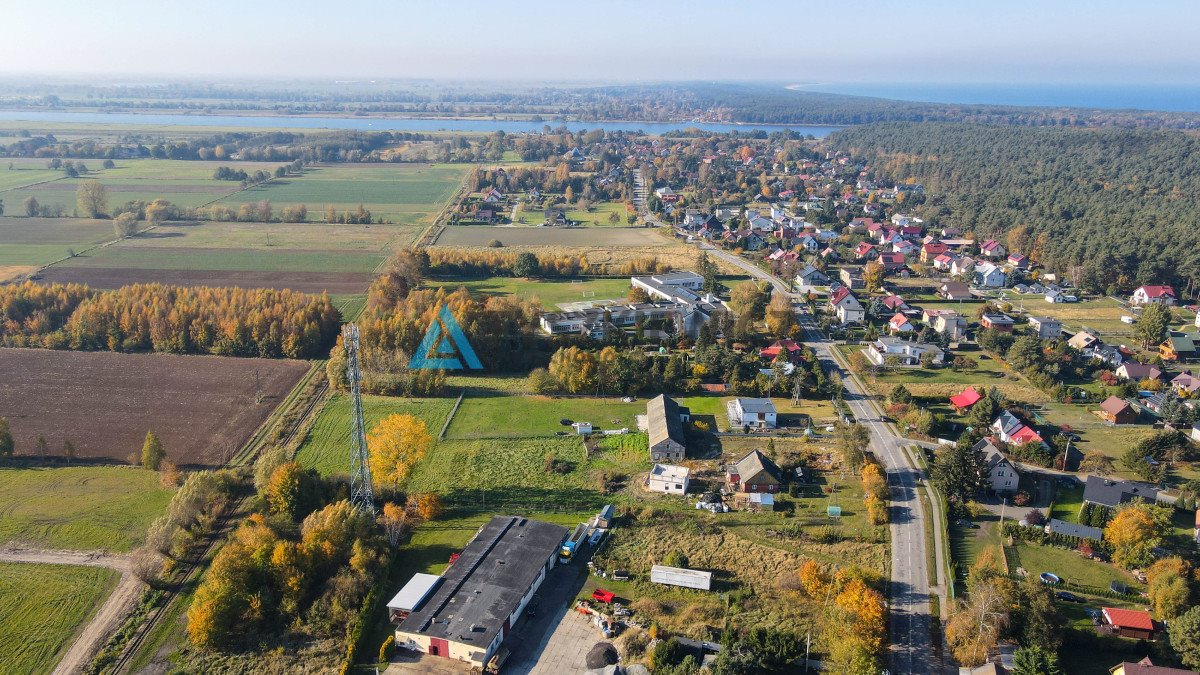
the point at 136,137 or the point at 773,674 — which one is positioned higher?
the point at 136,137

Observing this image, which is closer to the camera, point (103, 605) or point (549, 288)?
point (103, 605)


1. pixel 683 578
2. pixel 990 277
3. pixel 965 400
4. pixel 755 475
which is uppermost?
pixel 990 277

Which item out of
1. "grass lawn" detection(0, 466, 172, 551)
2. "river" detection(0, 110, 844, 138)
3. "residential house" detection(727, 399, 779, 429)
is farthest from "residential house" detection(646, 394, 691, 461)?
"river" detection(0, 110, 844, 138)

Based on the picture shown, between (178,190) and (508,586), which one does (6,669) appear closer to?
(508,586)

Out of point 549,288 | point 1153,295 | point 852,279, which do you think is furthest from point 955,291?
point 549,288

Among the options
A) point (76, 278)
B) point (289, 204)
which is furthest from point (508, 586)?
point (289, 204)

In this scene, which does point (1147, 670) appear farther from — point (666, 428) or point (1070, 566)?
point (666, 428)

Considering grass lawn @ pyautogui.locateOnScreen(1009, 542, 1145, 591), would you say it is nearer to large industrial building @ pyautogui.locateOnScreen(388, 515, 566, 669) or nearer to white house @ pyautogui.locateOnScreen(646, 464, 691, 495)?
white house @ pyautogui.locateOnScreen(646, 464, 691, 495)
